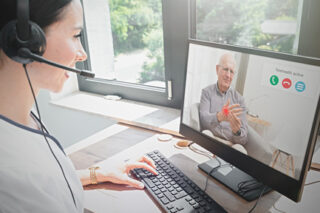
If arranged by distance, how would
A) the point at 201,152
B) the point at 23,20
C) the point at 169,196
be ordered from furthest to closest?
1. the point at 201,152
2. the point at 169,196
3. the point at 23,20

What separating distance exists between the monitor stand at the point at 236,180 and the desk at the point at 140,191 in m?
0.02

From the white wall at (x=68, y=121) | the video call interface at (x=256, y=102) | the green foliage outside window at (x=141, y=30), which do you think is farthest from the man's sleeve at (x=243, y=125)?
the white wall at (x=68, y=121)

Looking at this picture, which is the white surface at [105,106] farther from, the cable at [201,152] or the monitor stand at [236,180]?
the monitor stand at [236,180]

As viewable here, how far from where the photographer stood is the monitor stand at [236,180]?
885 millimetres

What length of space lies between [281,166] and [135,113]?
921mm

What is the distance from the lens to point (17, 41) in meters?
0.64

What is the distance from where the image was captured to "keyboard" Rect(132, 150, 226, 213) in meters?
0.81

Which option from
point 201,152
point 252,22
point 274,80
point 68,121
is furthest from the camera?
point 68,121

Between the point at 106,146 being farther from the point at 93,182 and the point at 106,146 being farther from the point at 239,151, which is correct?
the point at 239,151

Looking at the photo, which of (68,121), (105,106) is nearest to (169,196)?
(105,106)

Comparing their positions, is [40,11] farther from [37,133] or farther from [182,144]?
[182,144]

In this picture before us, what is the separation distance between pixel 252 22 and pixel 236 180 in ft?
2.33

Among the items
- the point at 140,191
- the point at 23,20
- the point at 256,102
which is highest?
the point at 23,20

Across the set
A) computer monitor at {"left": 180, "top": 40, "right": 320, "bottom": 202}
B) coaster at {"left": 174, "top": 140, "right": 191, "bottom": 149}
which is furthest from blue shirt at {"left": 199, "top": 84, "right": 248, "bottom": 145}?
coaster at {"left": 174, "top": 140, "right": 191, "bottom": 149}
